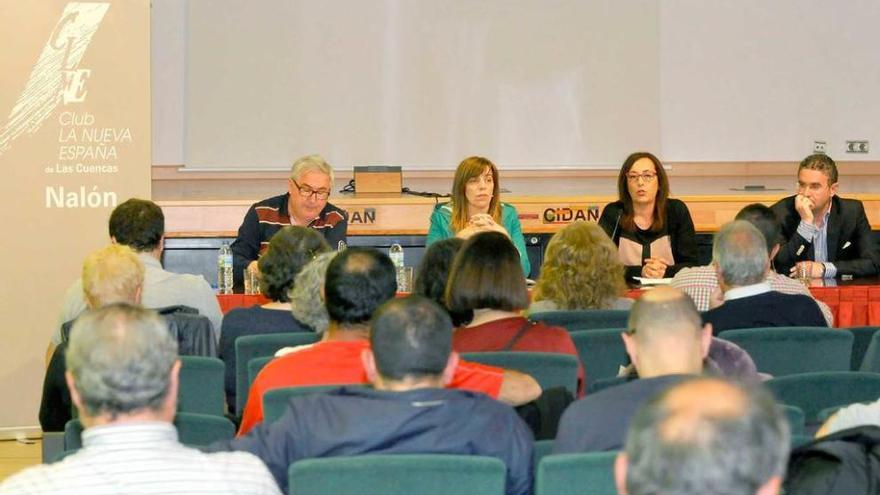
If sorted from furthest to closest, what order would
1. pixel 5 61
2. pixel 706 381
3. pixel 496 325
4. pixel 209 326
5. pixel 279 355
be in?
pixel 5 61 → pixel 209 326 → pixel 496 325 → pixel 279 355 → pixel 706 381

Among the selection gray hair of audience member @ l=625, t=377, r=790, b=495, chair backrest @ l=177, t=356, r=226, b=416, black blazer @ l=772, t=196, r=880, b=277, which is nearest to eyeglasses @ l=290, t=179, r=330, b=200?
black blazer @ l=772, t=196, r=880, b=277

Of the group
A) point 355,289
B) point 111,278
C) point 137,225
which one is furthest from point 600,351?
point 137,225

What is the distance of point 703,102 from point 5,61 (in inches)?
231

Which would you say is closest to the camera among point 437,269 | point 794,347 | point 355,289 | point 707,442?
point 707,442

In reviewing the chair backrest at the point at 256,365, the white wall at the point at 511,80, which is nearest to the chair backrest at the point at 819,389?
the chair backrest at the point at 256,365

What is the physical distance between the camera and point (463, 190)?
7.10 metres

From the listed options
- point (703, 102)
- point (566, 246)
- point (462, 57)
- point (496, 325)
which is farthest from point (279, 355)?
point (703, 102)

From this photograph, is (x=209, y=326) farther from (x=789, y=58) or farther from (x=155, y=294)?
(x=789, y=58)

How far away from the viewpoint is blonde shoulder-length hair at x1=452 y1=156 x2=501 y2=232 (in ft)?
23.1

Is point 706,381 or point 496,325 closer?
point 706,381

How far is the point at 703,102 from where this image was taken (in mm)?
10805

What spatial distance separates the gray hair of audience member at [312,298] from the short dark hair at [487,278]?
0.41 meters

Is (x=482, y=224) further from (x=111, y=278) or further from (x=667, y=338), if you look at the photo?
(x=667, y=338)

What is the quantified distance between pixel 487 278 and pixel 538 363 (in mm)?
535
